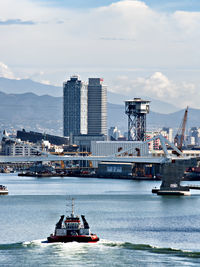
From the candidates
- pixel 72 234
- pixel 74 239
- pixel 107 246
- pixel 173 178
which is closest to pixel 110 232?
pixel 72 234

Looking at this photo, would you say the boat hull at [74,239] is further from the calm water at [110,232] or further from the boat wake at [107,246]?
the calm water at [110,232]

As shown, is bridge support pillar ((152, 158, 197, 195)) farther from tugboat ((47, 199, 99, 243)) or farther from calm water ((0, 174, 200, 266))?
tugboat ((47, 199, 99, 243))

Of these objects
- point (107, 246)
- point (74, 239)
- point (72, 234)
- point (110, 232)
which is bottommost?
point (107, 246)

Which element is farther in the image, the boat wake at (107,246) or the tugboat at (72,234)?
the tugboat at (72,234)

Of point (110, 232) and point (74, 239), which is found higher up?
point (110, 232)

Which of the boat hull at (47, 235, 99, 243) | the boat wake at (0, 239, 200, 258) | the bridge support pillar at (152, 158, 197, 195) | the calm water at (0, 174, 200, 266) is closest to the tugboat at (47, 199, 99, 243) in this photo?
the boat hull at (47, 235, 99, 243)

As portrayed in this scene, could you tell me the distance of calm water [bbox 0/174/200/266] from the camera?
2142 inches

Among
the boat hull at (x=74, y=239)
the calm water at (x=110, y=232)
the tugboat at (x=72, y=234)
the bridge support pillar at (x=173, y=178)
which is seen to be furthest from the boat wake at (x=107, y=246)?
the bridge support pillar at (x=173, y=178)

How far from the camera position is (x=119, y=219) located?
78000mm

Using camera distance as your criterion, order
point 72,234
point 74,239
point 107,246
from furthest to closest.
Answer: point 72,234 → point 74,239 → point 107,246

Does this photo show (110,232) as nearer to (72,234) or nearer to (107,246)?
(72,234)

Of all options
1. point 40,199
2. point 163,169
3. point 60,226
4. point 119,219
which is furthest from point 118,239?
point 163,169

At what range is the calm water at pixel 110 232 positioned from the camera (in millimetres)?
54406

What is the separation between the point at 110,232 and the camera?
Answer: 67.1 metres
